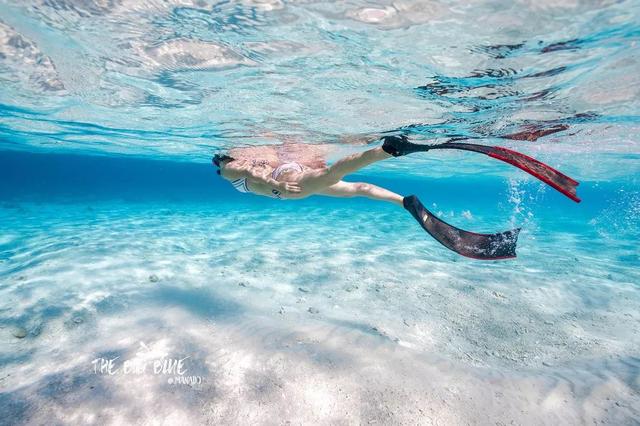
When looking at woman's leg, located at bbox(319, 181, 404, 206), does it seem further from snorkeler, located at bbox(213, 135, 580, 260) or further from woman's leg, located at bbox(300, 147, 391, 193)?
woman's leg, located at bbox(300, 147, 391, 193)

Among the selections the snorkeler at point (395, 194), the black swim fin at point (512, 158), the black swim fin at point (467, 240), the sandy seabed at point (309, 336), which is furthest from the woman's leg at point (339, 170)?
the sandy seabed at point (309, 336)

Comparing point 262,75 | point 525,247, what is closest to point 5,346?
point 262,75

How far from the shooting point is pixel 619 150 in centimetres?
1898

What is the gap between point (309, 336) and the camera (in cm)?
565

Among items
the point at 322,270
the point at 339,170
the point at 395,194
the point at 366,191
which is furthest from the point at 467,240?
the point at 322,270

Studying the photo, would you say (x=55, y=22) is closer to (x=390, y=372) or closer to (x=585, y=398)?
(x=390, y=372)

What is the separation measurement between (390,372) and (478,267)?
846 centimetres

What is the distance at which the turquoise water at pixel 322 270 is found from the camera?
4285 mm

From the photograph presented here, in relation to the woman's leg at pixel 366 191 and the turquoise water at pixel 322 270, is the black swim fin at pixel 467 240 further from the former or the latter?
the turquoise water at pixel 322 270

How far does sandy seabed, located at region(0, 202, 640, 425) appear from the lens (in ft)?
13.4

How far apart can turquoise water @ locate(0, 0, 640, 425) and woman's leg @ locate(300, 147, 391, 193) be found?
2.77 metres

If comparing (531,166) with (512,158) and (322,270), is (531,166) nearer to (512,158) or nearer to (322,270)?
Answer: (512,158)

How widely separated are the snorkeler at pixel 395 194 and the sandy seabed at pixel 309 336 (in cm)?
211

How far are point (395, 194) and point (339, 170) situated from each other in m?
2.01
